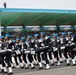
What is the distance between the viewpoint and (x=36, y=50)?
517 inches

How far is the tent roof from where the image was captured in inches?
814

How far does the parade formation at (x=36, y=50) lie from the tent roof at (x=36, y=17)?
5.74 meters

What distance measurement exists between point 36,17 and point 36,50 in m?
10.8

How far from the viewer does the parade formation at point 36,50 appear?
12411 millimetres

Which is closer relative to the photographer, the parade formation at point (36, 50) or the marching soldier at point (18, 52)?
the parade formation at point (36, 50)

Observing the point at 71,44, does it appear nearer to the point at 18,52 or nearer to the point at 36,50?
the point at 36,50

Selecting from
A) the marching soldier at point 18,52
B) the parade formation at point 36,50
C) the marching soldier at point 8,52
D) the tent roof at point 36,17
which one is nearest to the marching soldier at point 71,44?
the parade formation at point 36,50

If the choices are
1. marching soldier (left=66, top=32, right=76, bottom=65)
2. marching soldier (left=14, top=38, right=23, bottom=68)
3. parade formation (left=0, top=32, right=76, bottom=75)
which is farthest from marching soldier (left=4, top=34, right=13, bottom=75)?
marching soldier (left=66, top=32, right=76, bottom=65)

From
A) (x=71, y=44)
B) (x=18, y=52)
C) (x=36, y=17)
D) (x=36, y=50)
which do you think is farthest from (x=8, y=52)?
(x=36, y=17)

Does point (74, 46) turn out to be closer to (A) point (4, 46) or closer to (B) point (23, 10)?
(A) point (4, 46)

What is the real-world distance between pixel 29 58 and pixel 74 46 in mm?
2471

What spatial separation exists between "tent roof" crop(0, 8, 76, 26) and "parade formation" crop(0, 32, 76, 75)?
18.8 feet

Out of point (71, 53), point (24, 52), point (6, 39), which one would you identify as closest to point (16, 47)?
point (24, 52)

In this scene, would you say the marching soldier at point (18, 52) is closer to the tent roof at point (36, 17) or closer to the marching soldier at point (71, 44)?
the marching soldier at point (71, 44)
